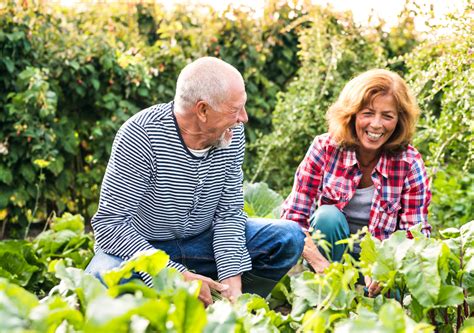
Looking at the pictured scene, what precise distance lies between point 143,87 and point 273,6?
1.29 m

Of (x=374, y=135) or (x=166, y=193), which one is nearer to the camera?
(x=166, y=193)

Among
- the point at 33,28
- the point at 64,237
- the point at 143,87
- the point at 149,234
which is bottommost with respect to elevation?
the point at 64,237

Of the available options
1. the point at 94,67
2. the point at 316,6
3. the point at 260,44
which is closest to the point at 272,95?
the point at 260,44

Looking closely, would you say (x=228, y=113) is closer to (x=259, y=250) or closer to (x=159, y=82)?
(x=259, y=250)

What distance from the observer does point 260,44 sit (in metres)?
5.85

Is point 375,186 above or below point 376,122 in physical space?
below

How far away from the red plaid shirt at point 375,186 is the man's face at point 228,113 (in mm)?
642

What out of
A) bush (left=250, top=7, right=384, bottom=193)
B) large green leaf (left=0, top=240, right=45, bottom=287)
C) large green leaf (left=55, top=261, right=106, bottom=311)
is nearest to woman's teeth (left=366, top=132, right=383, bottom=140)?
large green leaf (left=0, top=240, right=45, bottom=287)

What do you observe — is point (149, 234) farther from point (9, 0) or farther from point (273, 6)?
point (273, 6)

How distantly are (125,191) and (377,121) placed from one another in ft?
3.48

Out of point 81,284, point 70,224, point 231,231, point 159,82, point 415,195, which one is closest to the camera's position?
point 81,284

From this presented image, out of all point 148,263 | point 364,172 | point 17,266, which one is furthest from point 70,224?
point 148,263

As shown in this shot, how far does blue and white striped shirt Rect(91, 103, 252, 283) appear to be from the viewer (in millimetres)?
2693

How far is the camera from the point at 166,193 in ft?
9.13
